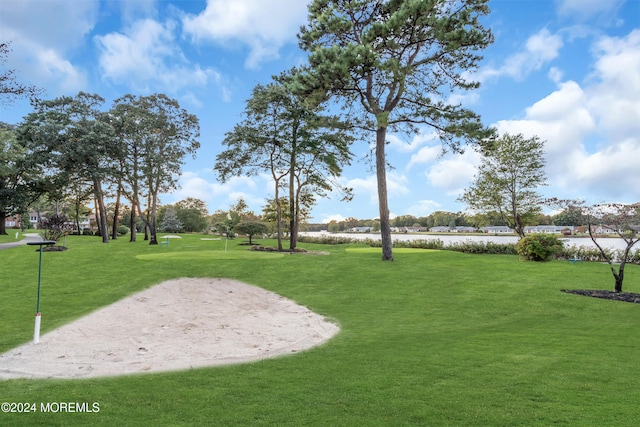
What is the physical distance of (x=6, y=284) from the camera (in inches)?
603

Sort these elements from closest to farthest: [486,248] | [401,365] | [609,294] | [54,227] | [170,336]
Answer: [401,365] → [170,336] → [609,294] → [54,227] → [486,248]

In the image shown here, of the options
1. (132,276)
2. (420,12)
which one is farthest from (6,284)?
(420,12)

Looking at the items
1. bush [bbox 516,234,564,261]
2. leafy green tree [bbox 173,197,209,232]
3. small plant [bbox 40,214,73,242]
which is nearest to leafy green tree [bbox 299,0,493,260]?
bush [bbox 516,234,564,261]

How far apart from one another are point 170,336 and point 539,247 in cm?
2102

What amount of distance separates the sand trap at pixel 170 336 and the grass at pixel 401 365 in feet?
2.02

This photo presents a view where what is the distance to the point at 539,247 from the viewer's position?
74.6 feet

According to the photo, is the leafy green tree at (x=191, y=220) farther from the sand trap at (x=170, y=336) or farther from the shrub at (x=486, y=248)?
the sand trap at (x=170, y=336)

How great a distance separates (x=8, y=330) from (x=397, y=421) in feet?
35.0

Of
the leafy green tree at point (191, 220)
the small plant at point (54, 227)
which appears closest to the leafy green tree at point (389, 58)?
the small plant at point (54, 227)

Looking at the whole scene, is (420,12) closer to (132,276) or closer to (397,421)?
(132,276)

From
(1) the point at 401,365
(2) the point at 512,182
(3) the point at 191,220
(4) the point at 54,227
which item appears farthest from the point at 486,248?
(3) the point at 191,220

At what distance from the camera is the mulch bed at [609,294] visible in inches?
543

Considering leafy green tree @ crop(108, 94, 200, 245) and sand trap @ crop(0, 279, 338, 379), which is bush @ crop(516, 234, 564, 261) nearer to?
sand trap @ crop(0, 279, 338, 379)

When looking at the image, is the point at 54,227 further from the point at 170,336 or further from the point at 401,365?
the point at 401,365
